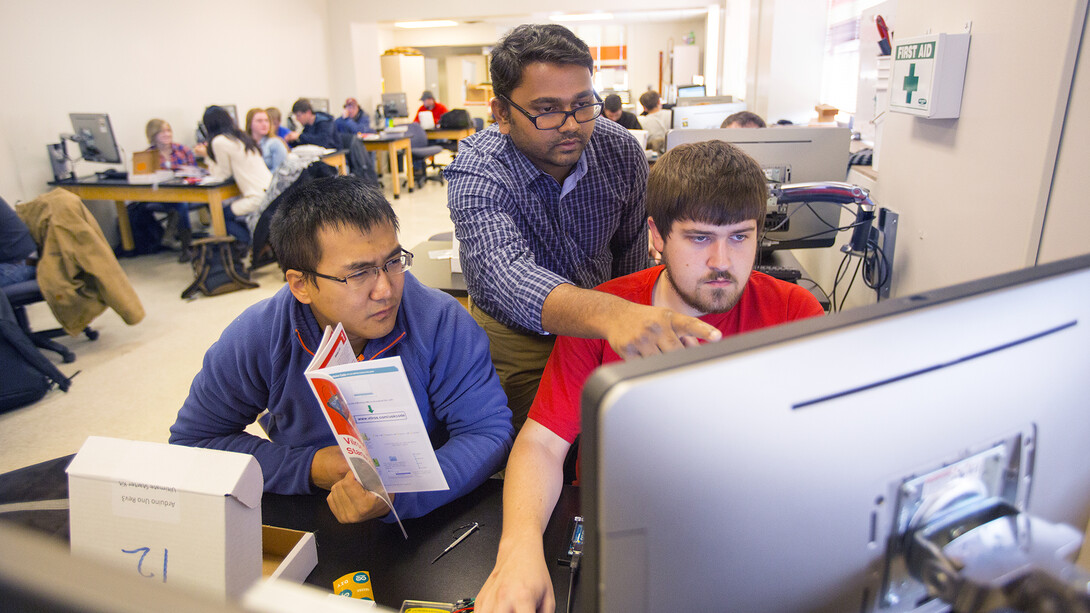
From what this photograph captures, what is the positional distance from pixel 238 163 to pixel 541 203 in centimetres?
420

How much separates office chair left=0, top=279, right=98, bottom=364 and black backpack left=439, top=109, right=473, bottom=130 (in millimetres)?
6608

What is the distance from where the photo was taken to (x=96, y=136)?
17.0 feet

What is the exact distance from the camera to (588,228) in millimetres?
1787

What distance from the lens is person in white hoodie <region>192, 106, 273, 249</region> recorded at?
5.05 m

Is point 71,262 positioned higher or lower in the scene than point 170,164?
lower

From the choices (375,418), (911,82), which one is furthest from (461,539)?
(911,82)

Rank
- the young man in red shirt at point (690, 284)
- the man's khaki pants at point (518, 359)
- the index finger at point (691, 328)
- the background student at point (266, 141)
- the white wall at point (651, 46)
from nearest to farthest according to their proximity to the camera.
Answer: the index finger at point (691, 328)
the young man in red shirt at point (690, 284)
the man's khaki pants at point (518, 359)
the background student at point (266, 141)
the white wall at point (651, 46)

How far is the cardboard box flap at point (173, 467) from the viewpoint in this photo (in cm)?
74

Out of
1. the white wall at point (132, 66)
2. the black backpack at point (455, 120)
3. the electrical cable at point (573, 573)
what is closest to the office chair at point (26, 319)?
the white wall at point (132, 66)

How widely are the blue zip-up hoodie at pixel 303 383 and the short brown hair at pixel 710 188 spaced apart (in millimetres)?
475

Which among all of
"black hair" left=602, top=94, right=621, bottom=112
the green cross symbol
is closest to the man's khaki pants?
the green cross symbol

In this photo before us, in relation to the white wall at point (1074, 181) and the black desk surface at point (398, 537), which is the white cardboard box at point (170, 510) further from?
the white wall at point (1074, 181)

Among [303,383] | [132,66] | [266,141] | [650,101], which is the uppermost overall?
[132,66]

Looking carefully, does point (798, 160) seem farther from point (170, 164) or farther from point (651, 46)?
point (651, 46)
